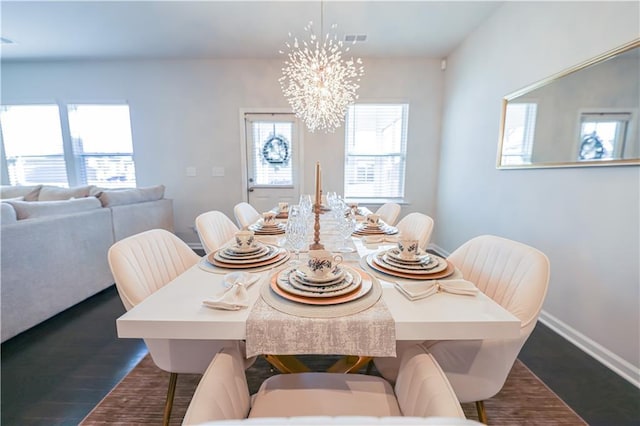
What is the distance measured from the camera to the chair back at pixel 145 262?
96 cm

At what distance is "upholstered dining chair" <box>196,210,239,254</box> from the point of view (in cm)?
163

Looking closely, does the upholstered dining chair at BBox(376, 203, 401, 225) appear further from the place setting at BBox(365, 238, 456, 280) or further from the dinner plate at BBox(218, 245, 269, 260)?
the dinner plate at BBox(218, 245, 269, 260)

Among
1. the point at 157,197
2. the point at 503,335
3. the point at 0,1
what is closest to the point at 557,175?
the point at 503,335

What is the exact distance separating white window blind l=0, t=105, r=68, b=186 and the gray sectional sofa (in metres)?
2.29

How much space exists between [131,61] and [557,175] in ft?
16.9

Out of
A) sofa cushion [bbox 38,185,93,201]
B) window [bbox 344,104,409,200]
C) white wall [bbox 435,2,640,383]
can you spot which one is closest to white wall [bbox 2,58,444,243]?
window [bbox 344,104,409,200]

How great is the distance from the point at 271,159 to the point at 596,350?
12.4 ft

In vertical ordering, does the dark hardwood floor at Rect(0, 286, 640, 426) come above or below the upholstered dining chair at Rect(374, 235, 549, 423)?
below

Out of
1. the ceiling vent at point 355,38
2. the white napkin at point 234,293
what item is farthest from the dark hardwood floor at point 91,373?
the ceiling vent at point 355,38

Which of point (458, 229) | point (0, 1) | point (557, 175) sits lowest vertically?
point (458, 229)

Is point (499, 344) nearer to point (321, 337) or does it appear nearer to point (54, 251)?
point (321, 337)

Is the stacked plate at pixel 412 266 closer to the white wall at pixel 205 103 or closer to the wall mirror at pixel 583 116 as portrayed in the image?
the wall mirror at pixel 583 116

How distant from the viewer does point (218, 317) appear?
2.35 ft

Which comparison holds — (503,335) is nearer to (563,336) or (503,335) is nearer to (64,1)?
(563,336)
